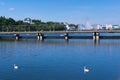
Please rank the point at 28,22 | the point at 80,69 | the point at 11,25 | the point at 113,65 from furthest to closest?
the point at 28,22
the point at 11,25
the point at 113,65
the point at 80,69

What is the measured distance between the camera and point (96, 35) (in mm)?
114625

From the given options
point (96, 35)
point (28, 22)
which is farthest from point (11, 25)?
point (96, 35)

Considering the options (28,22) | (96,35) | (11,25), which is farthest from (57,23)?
(96,35)

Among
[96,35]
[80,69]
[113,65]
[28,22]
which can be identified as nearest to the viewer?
[80,69]

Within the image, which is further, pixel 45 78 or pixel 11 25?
pixel 11 25

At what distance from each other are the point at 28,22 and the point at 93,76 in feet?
526

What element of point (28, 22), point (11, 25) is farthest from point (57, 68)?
point (28, 22)

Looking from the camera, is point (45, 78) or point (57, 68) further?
point (57, 68)

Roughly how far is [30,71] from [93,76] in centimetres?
652

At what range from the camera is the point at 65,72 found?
35.3m

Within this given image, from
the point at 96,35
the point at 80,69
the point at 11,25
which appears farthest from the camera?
the point at 11,25

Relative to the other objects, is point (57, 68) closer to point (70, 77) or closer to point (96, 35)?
point (70, 77)

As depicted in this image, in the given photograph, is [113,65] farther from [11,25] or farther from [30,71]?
[11,25]

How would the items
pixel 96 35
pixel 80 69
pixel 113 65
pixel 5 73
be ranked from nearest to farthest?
pixel 5 73 → pixel 80 69 → pixel 113 65 → pixel 96 35
